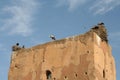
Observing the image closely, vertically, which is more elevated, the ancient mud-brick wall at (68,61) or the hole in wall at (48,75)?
the ancient mud-brick wall at (68,61)

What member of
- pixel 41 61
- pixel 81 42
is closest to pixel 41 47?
pixel 41 61

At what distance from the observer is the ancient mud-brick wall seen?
21.8 meters

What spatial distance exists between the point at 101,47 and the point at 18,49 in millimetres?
5533

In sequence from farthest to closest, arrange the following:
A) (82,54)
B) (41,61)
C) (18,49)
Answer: (18,49) → (41,61) → (82,54)

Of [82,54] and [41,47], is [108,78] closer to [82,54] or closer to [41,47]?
[82,54]

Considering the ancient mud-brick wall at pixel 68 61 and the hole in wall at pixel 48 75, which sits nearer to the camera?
the ancient mud-brick wall at pixel 68 61

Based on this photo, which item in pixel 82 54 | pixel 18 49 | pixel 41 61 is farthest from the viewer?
pixel 18 49

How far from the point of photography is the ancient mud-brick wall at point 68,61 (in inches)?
856

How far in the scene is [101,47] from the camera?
74.8ft

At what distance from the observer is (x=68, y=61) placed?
882 inches

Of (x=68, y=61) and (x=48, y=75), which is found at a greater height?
(x=68, y=61)

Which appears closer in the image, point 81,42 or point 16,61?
point 81,42

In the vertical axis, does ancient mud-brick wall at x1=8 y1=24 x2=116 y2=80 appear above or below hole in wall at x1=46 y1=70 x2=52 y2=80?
above

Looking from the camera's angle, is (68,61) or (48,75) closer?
(68,61)
